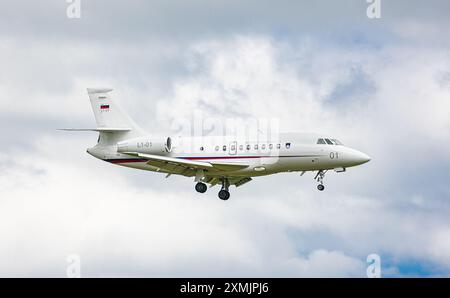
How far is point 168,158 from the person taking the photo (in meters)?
72.6

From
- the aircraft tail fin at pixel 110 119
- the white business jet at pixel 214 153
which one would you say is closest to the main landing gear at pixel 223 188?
the white business jet at pixel 214 153

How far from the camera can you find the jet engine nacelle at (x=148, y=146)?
74438mm

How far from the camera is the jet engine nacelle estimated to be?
74438mm

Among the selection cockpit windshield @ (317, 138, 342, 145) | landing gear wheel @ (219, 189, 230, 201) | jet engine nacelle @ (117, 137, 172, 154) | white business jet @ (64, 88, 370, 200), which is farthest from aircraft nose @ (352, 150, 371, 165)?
jet engine nacelle @ (117, 137, 172, 154)

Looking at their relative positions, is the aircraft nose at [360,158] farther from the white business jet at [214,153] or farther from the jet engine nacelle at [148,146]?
the jet engine nacelle at [148,146]

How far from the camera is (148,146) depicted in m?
74.6

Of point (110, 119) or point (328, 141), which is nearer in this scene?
point (328, 141)

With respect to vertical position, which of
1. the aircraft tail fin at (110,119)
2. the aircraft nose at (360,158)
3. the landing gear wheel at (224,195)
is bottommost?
the landing gear wheel at (224,195)

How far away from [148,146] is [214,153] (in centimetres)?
435

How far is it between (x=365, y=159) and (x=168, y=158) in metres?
12.2

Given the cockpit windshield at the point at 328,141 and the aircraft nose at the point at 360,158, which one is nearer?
the aircraft nose at the point at 360,158

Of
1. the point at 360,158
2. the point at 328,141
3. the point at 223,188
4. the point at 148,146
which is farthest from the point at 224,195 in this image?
the point at 360,158

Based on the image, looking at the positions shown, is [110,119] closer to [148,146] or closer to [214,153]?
[148,146]
